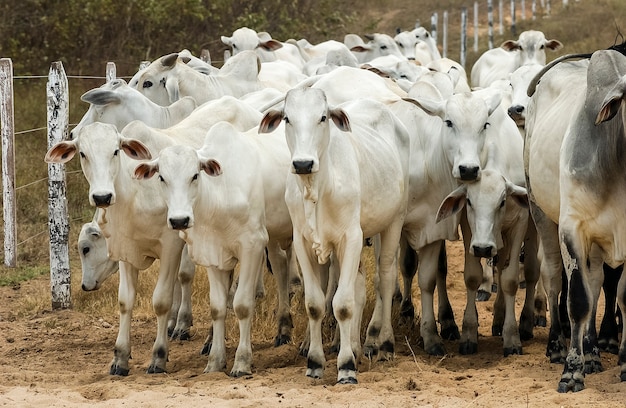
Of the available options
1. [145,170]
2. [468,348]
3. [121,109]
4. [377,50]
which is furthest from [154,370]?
[377,50]

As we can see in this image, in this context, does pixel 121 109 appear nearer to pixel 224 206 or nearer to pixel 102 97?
pixel 102 97

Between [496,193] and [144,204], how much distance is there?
7.95 ft

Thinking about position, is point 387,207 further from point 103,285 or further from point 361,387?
point 103,285

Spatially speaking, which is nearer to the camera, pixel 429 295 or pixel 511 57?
pixel 429 295

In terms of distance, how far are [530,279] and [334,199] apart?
2.43 metres

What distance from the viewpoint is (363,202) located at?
7.56 m

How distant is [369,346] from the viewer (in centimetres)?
805

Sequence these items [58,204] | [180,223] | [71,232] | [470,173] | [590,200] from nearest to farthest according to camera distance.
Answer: [590,200] < [180,223] < [470,173] < [58,204] < [71,232]

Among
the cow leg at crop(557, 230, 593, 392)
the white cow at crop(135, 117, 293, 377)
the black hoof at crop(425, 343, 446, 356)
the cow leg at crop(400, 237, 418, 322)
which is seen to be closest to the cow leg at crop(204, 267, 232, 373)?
the white cow at crop(135, 117, 293, 377)

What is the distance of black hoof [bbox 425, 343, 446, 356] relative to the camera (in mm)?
8281

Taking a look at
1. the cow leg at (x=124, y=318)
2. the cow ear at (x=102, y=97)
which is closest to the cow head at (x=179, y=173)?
the cow leg at (x=124, y=318)

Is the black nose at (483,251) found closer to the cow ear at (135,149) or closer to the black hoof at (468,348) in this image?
the black hoof at (468,348)

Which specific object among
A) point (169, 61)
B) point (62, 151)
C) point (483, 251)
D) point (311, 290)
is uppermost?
point (169, 61)

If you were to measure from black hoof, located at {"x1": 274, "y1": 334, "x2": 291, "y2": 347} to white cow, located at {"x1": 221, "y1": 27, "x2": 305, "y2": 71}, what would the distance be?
267 inches
